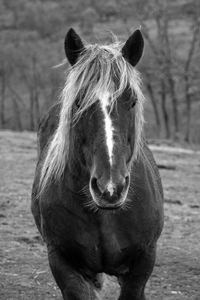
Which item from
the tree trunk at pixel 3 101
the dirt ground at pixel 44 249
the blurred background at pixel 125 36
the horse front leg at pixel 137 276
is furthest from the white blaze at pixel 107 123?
the tree trunk at pixel 3 101

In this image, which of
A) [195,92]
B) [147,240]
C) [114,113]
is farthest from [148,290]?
[195,92]

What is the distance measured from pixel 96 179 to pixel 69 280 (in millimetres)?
1069

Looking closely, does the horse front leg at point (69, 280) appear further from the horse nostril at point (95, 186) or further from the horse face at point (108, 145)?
the horse nostril at point (95, 186)

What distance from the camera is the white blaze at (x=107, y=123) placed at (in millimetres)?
3206

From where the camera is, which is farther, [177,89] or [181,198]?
[177,89]

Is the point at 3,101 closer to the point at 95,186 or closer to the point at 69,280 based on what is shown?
the point at 69,280

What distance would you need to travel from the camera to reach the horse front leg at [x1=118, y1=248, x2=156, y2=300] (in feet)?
13.3

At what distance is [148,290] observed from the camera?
590cm

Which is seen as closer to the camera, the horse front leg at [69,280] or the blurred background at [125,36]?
the horse front leg at [69,280]

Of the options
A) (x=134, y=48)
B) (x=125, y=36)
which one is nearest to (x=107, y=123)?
(x=134, y=48)

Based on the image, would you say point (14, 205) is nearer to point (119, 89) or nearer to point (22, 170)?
point (22, 170)

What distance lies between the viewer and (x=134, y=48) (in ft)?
12.5

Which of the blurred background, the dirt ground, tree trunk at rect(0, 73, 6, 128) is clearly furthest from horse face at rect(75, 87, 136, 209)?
tree trunk at rect(0, 73, 6, 128)

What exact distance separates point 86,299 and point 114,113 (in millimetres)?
1349
